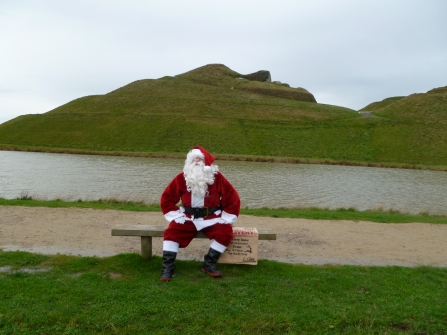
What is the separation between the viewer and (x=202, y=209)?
5797 mm

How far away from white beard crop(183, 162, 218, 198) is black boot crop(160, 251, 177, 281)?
107 centimetres

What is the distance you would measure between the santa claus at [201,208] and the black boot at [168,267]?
129 millimetres

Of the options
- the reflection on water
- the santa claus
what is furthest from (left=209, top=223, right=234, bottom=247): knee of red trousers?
the reflection on water

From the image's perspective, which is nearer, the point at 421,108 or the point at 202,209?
the point at 202,209

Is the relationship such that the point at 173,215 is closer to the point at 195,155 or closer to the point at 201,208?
the point at 201,208

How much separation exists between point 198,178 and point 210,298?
1.97 m

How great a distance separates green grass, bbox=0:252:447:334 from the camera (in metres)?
3.90

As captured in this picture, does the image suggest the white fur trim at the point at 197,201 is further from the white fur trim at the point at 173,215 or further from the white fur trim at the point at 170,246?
the white fur trim at the point at 170,246

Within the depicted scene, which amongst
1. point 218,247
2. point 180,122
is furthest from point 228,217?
point 180,122

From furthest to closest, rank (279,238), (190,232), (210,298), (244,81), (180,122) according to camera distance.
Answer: (244,81)
(180,122)
(279,238)
(190,232)
(210,298)

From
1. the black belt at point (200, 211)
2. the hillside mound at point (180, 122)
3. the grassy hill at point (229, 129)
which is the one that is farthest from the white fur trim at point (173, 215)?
the hillside mound at point (180, 122)

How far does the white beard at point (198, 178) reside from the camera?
5.76 meters

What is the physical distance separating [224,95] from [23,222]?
242 feet

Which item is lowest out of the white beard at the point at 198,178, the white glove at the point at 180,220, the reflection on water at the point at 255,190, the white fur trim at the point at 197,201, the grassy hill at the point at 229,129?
the reflection on water at the point at 255,190
